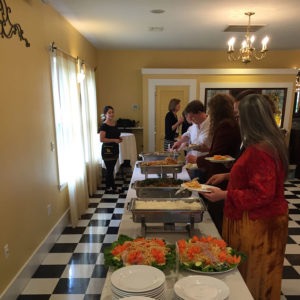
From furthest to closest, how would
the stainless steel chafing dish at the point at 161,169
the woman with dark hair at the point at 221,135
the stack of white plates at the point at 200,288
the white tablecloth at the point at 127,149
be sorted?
1. the white tablecloth at the point at 127,149
2. the stainless steel chafing dish at the point at 161,169
3. the woman with dark hair at the point at 221,135
4. the stack of white plates at the point at 200,288

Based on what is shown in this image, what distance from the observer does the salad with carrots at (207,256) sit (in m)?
1.14

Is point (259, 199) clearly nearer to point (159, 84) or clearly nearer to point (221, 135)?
point (221, 135)

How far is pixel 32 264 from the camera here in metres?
2.37

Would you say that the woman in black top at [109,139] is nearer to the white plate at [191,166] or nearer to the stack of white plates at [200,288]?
the white plate at [191,166]

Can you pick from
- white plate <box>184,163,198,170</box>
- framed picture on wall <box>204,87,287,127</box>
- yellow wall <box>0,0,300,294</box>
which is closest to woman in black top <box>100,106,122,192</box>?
yellow wall <box>0,0,300,294</box>

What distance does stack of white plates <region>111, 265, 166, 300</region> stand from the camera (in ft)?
3.16

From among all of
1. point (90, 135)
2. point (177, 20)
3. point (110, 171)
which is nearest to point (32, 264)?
→ point (110, 171)

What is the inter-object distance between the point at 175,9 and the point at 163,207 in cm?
226

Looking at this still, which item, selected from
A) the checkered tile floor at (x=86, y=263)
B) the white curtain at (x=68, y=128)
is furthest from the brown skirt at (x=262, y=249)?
the white curtain at (x=68, y=128)

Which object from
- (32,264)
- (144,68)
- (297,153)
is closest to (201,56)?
(144,68)

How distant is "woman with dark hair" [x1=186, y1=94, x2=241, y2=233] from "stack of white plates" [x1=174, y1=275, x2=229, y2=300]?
102 centimetres

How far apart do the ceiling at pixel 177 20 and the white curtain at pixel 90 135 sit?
703 millimetres

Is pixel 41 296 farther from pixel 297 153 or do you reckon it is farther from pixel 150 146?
pixel 297 153

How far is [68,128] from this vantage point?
320 cm
